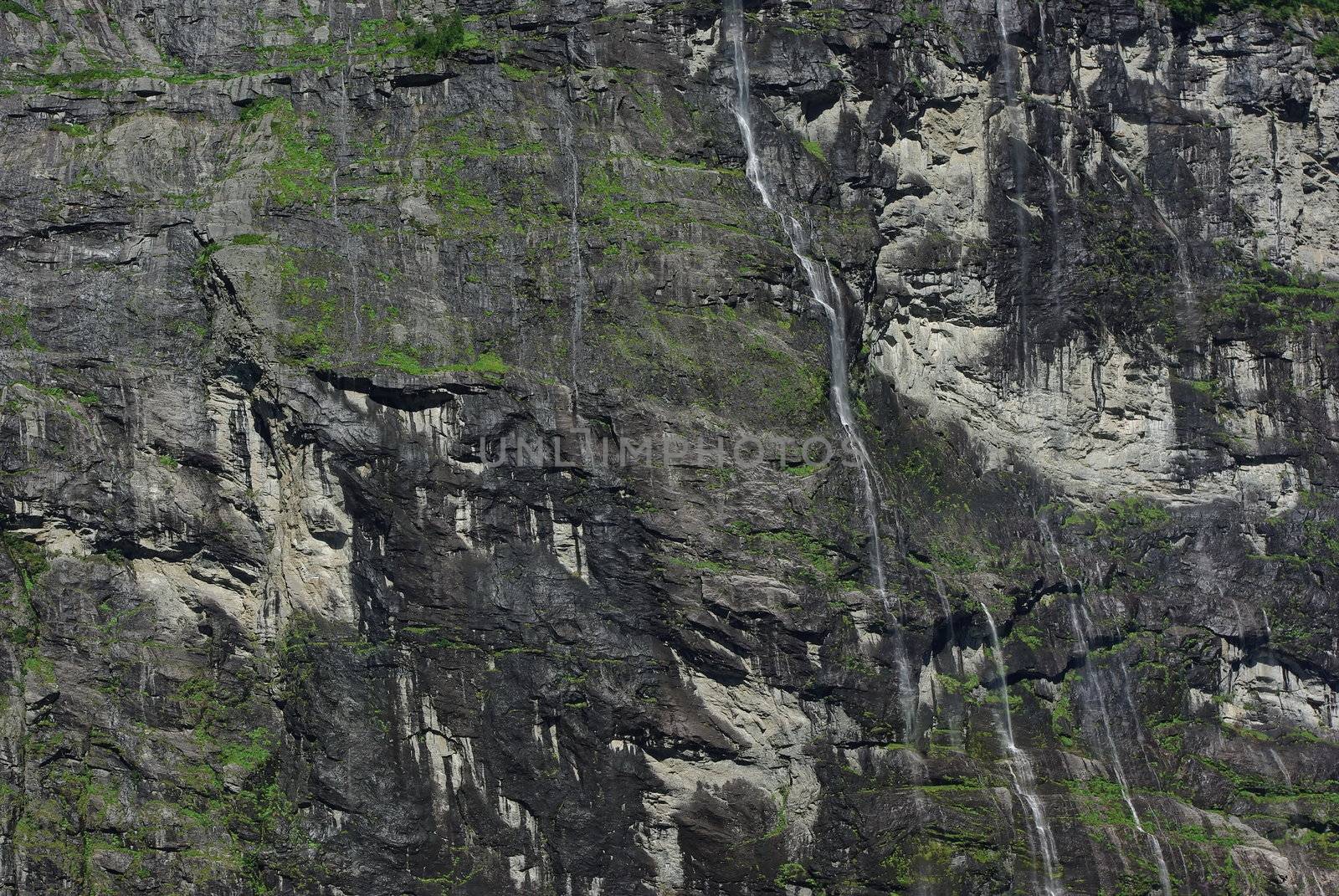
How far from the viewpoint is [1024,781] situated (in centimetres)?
3206

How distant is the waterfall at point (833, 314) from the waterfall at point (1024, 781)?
2.38 metres

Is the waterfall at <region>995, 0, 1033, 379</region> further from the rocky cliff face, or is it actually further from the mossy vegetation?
the mossy vegetation

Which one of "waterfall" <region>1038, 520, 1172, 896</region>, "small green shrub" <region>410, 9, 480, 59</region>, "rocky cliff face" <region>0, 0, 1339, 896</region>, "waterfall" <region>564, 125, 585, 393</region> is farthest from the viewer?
"small green shrub" <region>410, 9, 480, 59</region>

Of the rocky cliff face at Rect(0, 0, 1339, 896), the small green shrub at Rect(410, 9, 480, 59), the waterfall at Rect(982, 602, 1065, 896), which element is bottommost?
the waterfall at Rect(982, 602, 1065, 896)

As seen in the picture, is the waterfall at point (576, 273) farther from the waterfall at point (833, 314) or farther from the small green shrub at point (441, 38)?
the waterfall at point (833, 314)

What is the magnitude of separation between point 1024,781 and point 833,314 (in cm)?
973

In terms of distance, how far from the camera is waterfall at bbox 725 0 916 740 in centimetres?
3131

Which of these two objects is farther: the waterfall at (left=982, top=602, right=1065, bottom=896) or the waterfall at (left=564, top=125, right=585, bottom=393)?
the waterfall at (left=564, top=125, right=585, bottom=393)

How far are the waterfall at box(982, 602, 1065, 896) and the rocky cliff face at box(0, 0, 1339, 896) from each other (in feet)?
0.44

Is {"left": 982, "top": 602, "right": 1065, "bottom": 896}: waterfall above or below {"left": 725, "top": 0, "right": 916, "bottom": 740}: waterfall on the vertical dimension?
below

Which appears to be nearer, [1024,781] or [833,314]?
[1024,781]

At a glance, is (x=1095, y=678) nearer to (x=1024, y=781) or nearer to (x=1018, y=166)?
(x=1024, y=781)

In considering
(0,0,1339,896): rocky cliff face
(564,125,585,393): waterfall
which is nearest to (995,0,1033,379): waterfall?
(0,0,1339,896): rocky cliff face

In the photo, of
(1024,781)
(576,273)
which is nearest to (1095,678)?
(1024,781)
